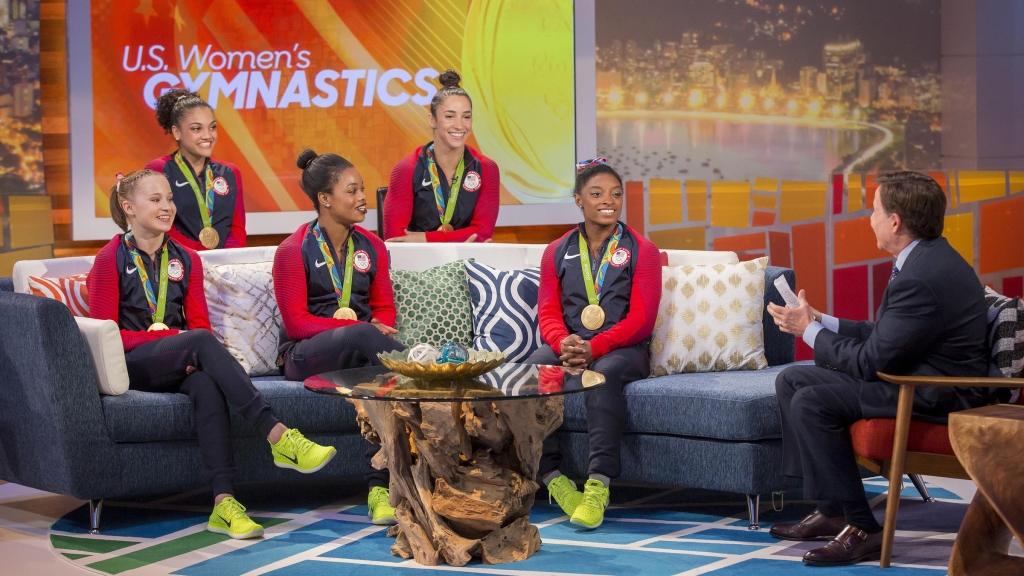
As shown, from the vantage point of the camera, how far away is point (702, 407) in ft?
12.7

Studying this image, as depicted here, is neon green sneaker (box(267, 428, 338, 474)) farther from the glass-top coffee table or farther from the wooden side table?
the wooden side table

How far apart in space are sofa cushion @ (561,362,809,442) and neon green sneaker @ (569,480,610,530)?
275 mm

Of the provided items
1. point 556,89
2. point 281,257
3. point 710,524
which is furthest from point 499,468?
point 556,89

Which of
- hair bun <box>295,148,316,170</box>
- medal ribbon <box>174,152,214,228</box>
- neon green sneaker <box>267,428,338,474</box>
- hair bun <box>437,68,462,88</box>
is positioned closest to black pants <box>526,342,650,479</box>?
neon green sneaker <box>267,428,338,474</box>

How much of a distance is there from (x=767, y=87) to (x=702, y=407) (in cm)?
334

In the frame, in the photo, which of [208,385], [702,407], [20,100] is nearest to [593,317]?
[702,407]

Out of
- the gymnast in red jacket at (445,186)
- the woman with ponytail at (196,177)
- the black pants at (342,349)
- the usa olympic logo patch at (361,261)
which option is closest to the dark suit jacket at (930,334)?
the black pants at (342,349)

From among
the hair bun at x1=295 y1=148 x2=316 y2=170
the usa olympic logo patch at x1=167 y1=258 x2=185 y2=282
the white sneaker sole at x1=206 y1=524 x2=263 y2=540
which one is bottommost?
the white sneaker sole at x1=206 y1=524 x2=263 y2=540

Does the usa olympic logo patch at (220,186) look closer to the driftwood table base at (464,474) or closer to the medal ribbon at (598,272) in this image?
the medal ribbon at (598,272)

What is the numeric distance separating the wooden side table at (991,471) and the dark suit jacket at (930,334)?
8.0 inches

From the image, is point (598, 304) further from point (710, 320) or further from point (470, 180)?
point (470, 180)

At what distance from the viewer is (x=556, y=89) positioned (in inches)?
257

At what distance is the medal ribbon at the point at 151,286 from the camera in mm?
4168

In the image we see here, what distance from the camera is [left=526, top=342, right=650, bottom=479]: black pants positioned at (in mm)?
3912
